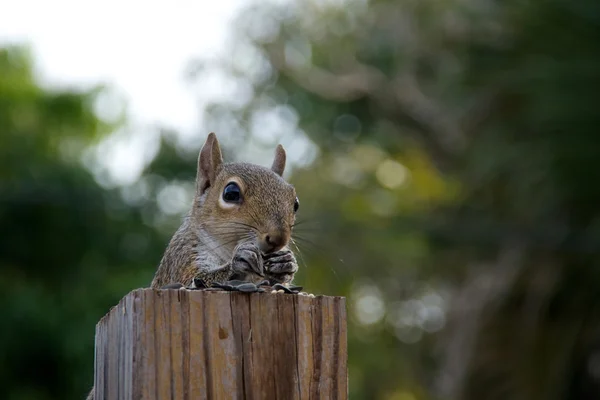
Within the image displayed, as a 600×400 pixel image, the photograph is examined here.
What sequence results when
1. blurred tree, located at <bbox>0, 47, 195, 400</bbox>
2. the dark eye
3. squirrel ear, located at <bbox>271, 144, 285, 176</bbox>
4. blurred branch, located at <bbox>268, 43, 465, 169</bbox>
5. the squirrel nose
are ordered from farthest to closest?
blurred branch, located at <bbox>268, 43, 465, 169</bbox>, blurred tree, located at <bbox>0, 47, 195, 400</bbox>, squirrel ear, located at <bbox>271, 144, 285, 176</bbox>, the dark eye, the squirrel nose

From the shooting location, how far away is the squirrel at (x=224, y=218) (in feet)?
10.9

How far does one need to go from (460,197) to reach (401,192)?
3399 mm

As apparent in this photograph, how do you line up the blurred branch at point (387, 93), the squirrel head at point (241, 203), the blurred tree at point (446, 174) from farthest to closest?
the blurred branch at point (387, 93) → the blurred tree at point (446, 174) → the squirrel head at point (241, 203)

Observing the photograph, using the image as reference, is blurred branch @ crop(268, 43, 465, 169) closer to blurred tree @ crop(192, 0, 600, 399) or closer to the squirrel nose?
blurred tree @ crop(192, 0, 600, 399)

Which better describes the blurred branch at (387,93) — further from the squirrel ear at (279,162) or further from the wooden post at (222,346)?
the wooden post at (222,346)

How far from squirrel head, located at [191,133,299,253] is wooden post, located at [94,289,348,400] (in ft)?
3.65

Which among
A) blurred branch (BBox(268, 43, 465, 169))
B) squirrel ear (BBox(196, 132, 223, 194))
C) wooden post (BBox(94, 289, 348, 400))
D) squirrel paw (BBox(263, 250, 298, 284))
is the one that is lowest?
wooden post (BBox(94, 289, 348, 400))

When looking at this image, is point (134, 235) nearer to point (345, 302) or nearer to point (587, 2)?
point (587, 2)

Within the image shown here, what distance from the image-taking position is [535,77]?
9.17 meters

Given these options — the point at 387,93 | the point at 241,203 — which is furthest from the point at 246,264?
the point at 387,93

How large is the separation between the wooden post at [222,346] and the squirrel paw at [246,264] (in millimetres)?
569

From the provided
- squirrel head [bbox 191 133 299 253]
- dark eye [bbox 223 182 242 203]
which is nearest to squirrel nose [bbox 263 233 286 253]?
squirrel head [bbox 191 133 299 253]

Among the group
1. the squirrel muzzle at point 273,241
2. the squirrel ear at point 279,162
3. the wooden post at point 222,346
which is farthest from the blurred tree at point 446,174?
the wooden post at point 222,346

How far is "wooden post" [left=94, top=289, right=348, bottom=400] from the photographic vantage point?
6.67 feet
